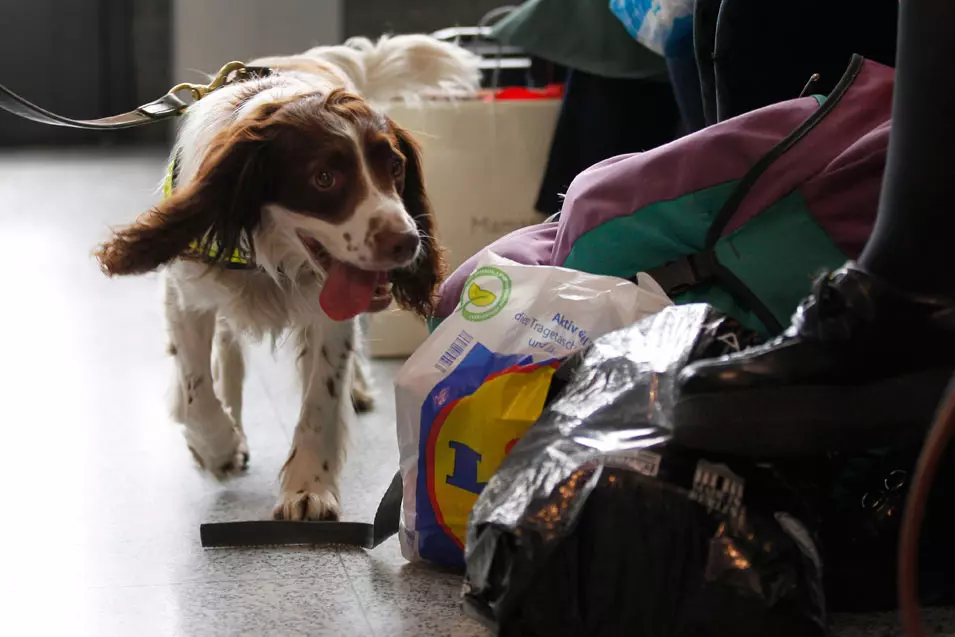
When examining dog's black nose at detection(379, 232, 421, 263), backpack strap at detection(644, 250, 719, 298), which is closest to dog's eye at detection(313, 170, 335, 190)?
dog's black nose at detection(379, 232, 421, 263)

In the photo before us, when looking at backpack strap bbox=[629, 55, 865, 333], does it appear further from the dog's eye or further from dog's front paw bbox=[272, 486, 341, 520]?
dog's front paw bbox=[272, 486, 341, 520]

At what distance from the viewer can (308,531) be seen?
1.86 meters

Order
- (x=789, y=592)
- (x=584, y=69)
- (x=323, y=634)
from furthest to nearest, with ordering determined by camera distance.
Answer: (x=584, y=69)
(x=323, y=634)
(x=789, y=592)

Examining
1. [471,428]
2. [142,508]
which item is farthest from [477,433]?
[142,508]

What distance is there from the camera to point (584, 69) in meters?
2.90

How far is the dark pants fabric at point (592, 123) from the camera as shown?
295 centimetres

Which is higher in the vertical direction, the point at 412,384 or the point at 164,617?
the point at 412,384

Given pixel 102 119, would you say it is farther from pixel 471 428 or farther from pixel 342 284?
pixel 471 428

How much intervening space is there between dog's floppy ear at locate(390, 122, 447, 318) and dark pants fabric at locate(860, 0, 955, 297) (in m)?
0.85

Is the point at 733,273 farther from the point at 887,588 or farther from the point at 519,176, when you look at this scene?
the point at 519,176

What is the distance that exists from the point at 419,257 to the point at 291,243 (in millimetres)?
224

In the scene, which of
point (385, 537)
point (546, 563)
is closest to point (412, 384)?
point (385, 537)

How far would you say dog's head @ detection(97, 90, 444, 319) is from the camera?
72.9 inches

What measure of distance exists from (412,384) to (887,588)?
675 mm
